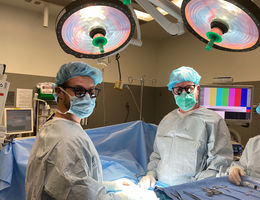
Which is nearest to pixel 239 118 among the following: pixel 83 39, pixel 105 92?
pixel 83 39

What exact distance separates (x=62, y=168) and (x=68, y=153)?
0.20 ft

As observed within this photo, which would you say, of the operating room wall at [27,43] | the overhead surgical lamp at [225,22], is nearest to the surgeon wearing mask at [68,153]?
the overhead surgical lamp at [225,22]

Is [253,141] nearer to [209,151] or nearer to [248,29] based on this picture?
[209,151]

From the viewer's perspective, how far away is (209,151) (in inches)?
57.9

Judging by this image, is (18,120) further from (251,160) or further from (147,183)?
(251,160)

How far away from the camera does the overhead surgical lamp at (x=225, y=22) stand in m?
0.53

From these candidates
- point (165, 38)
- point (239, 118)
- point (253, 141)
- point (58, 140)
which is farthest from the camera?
point (165, 38)

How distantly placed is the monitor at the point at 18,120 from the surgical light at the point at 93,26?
2793 mm

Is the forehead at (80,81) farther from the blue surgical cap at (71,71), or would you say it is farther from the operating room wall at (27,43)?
the operating room wall at (27,43)

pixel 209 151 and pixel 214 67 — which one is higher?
pixel 214 67

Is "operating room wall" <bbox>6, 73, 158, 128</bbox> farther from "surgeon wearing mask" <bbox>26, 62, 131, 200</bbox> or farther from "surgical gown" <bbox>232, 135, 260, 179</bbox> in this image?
"surgeon wearing mask" <bbox>26, 62, 131, 200</bbox>

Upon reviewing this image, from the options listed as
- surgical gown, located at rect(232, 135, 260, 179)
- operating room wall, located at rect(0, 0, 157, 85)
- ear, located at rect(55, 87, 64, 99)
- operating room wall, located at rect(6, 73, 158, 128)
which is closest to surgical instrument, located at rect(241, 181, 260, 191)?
surgical gown, located at rect(232, 135, 260, 179)

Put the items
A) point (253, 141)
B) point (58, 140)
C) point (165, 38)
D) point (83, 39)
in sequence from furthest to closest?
point (165, 38) < point (253, 141) < point (58, 140) < point (83, 39)

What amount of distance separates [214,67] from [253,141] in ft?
8.19
